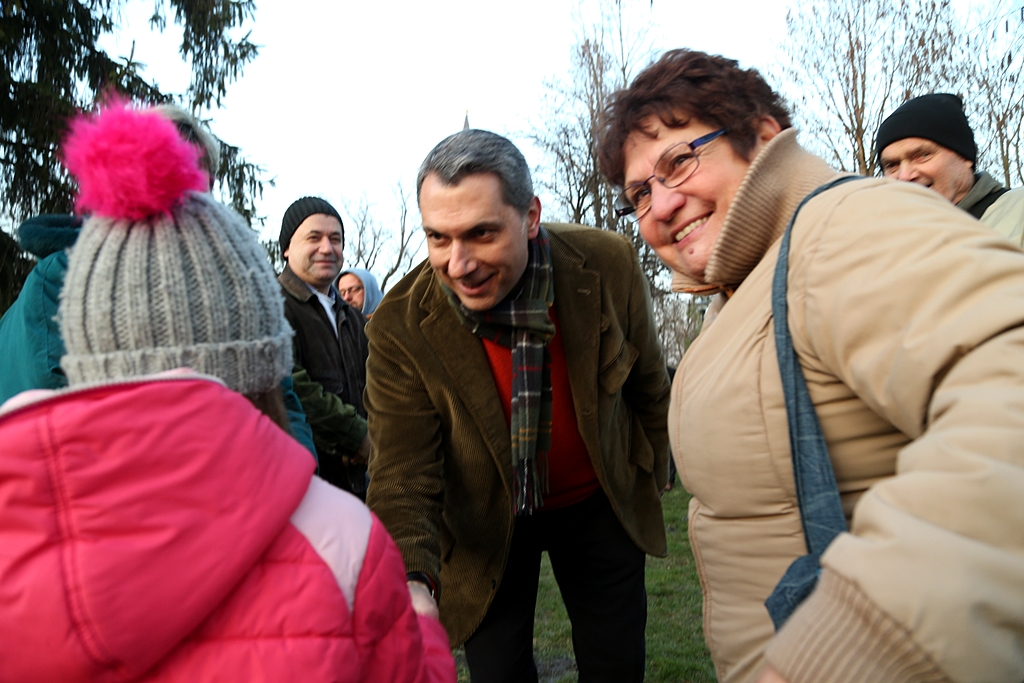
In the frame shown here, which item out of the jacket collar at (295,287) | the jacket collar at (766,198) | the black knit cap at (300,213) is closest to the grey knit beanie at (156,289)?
the jacket collar at (766,198)

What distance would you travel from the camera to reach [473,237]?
8.11 feet

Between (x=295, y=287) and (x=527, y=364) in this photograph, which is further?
(x=295, y=287)

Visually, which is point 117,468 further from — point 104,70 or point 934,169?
point 104,70

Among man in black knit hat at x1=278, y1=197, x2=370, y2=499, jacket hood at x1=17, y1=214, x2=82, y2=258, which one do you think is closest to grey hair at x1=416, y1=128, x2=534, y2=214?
jacket hood at x1=17, y1=214, x2=82, y2=258

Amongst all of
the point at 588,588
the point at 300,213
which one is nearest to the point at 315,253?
the point at 300,213

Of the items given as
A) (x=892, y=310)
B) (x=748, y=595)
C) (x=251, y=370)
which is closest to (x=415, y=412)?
(x=251, y=370)

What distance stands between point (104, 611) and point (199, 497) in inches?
6.9

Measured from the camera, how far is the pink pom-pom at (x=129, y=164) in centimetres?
129

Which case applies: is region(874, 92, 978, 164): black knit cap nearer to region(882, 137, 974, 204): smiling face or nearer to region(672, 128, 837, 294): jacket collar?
region(882, 137, 974, 204): smiling face

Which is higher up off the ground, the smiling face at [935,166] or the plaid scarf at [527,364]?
the smiling face at [935,166]

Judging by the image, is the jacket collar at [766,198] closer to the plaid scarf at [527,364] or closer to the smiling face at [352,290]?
the plaid scarf at [527,364]

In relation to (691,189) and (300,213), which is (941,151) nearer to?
(691,189)

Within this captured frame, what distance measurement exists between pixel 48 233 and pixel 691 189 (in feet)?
5.99

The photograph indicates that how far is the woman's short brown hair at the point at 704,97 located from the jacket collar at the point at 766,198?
21 cm
